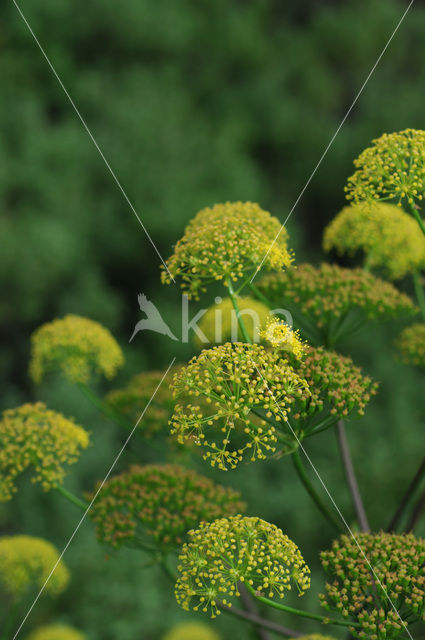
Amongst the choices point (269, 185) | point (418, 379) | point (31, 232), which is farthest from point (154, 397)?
point (269, 185)

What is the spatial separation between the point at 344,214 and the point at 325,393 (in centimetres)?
131

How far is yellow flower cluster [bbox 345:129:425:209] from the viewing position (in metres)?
1.94

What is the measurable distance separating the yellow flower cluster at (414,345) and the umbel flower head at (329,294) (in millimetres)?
299

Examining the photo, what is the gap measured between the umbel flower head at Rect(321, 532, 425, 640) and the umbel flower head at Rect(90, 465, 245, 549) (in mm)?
680

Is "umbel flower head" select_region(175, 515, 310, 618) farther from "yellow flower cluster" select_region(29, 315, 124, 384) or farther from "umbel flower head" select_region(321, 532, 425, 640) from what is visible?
"yellow flower cluster" select_region(29, 315, 124, 384)

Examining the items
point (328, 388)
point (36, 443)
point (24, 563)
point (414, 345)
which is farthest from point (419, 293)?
point (24, 563)

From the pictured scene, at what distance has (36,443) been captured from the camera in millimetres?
2596

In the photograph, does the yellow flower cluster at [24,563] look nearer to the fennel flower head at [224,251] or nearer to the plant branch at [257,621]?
the plant branch at [257,621]

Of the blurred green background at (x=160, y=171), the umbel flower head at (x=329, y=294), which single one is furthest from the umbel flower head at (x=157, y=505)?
the blurred green background at (x=160, y=171)

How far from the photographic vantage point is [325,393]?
1.98 metres

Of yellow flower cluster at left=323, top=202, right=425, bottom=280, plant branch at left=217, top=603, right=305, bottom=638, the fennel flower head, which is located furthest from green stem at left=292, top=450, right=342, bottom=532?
yellow flower cluster at left=323, top=202, right=425, bottom=280

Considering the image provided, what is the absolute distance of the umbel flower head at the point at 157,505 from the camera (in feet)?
8.26

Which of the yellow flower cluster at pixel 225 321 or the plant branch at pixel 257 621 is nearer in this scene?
the plant branch at pixel 257 621

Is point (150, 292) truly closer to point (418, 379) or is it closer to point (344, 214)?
point (418, 379)
